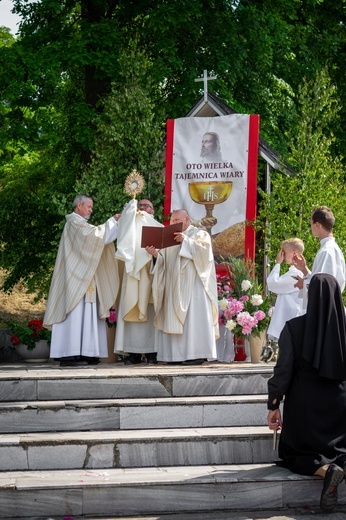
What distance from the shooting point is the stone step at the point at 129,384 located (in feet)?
34.2

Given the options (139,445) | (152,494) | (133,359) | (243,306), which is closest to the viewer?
(152,494)

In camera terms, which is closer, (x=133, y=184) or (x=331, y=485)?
(x=331, y=485)

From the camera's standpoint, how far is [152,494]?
8266 millimetres

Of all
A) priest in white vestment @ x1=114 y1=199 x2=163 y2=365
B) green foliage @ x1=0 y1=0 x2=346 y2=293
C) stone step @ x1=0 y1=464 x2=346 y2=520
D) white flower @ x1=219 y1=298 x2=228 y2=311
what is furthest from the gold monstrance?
stone step @ x1=0 y1=464 x2=346 y2=520

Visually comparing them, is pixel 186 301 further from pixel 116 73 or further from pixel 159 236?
pixel 116 73

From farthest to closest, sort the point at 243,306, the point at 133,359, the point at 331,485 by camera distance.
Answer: the point at 243,306, the point at 133,359, the point at 331,485

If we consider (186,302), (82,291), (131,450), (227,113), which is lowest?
(131,450)

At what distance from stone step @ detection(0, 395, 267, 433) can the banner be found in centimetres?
452

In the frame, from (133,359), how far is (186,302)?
3.64 feet

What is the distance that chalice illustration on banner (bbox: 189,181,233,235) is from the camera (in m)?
14.6

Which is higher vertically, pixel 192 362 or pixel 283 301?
pixel 283 301

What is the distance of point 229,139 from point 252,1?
23.7 ft

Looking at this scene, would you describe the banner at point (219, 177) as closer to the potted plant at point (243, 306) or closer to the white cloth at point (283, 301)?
the potted plant at point (243, 306)

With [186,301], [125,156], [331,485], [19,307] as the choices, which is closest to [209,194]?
[125,156]
